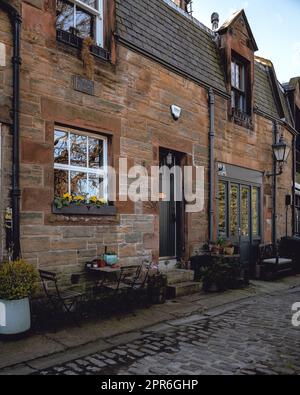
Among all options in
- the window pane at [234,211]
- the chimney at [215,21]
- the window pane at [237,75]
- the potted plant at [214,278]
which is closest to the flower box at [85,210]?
the potted plant at [214,278]

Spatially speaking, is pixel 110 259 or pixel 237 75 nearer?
pixel 110 259

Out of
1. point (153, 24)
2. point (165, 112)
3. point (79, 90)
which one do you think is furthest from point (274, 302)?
point (153, 24)

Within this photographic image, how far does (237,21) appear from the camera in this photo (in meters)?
11.1

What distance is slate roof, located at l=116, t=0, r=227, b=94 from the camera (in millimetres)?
7773

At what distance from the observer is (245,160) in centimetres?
1125

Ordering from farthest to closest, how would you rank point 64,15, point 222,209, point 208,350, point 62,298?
1. point 222,209
2. point 64,15
3. point 62,298
4. point 208,350

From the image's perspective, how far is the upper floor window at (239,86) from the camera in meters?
11.3

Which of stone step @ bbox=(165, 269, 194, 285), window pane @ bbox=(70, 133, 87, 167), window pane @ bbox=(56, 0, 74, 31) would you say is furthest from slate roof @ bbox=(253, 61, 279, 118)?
window pane @ bbox=(70, 133, 87, 167)

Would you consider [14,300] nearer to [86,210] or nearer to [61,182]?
[86,210]

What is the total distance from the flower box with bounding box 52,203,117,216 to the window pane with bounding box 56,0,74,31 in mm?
3147

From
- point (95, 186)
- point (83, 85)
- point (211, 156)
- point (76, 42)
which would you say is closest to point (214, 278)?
point (211, 156)

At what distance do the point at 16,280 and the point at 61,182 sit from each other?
6.90 feet
